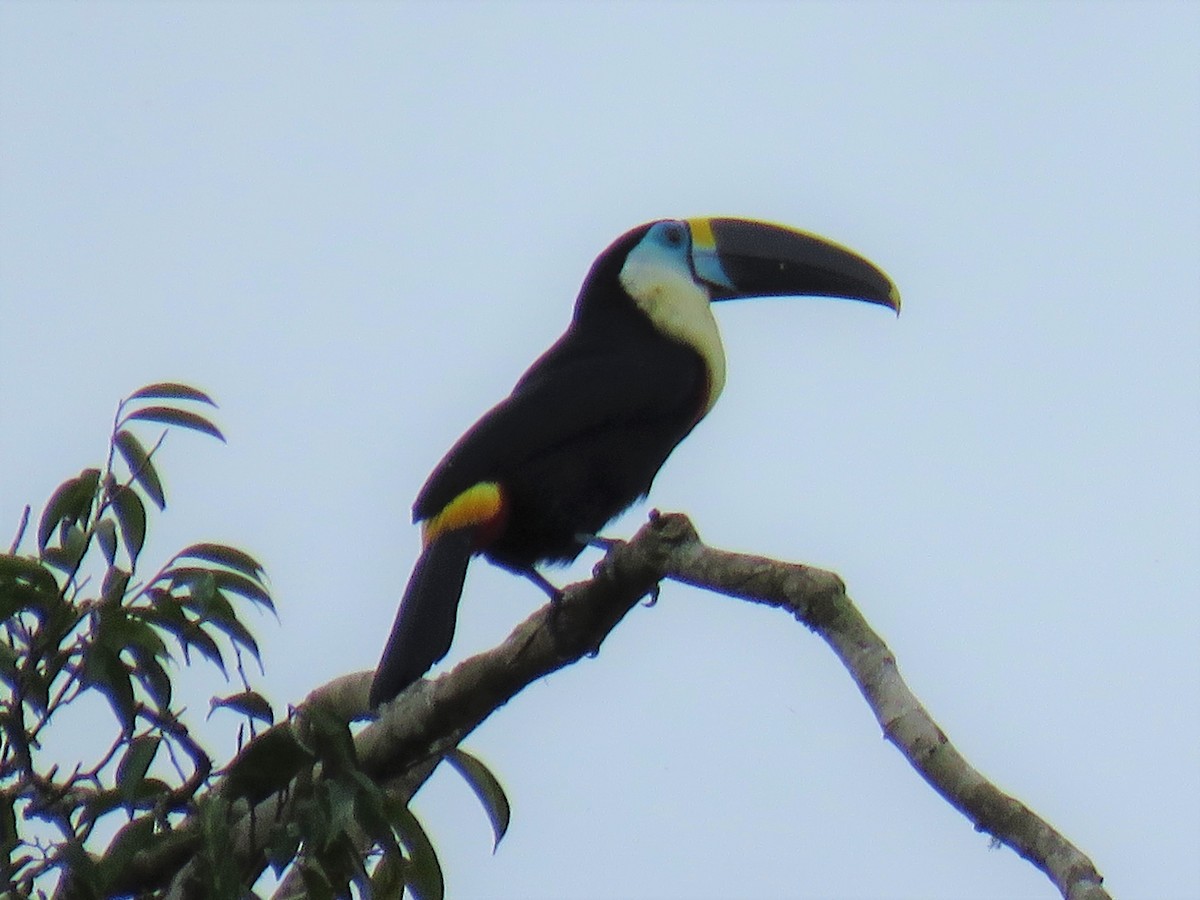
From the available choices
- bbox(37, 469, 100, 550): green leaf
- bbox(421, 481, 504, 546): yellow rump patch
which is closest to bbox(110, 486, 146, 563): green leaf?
bbox(37, 469, 100, 550): green leaf

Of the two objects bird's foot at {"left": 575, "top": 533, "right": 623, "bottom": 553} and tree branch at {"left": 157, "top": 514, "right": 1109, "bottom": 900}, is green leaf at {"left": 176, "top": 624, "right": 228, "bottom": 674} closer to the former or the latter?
tree branch at {"left": 157, "top": 514, "right": 1109, "bottom": 900}

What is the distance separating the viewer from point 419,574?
3736 mm

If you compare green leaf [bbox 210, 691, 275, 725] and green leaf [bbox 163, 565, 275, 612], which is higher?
green leaf [bbox 163, 565, 275, 612]

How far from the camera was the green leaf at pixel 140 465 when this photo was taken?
316 cm

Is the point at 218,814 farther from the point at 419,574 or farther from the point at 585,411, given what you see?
the point at 585,411

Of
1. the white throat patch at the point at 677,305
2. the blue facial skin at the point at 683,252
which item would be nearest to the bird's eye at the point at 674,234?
the blue facial skin at the point at 683,252

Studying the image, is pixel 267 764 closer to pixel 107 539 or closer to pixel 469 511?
pixel 107 539

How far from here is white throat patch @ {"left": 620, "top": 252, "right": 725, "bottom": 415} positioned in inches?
188

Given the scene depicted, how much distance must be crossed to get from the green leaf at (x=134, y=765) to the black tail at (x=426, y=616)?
0.51m

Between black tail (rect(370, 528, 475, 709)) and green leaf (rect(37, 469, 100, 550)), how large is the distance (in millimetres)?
584

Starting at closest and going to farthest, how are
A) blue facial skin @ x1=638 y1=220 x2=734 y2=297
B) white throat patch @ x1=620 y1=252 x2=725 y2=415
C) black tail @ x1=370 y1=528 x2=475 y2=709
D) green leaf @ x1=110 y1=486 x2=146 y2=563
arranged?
green leaf @ x1=110 y1=486 x2=146 y2=563
black tail @ x1=370 y1=528 x2=475 y2=709
white throat patch @ x1=620 y1=252 x2=725 y2=415
blue facial skin @ x1=638 y1=220 x2=734 y2=297

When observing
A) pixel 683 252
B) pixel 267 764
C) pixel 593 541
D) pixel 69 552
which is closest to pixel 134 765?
pixel 267 764

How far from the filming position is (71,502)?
3.04m

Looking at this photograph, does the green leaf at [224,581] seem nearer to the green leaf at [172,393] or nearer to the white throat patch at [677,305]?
the green leaf at [172,393]
